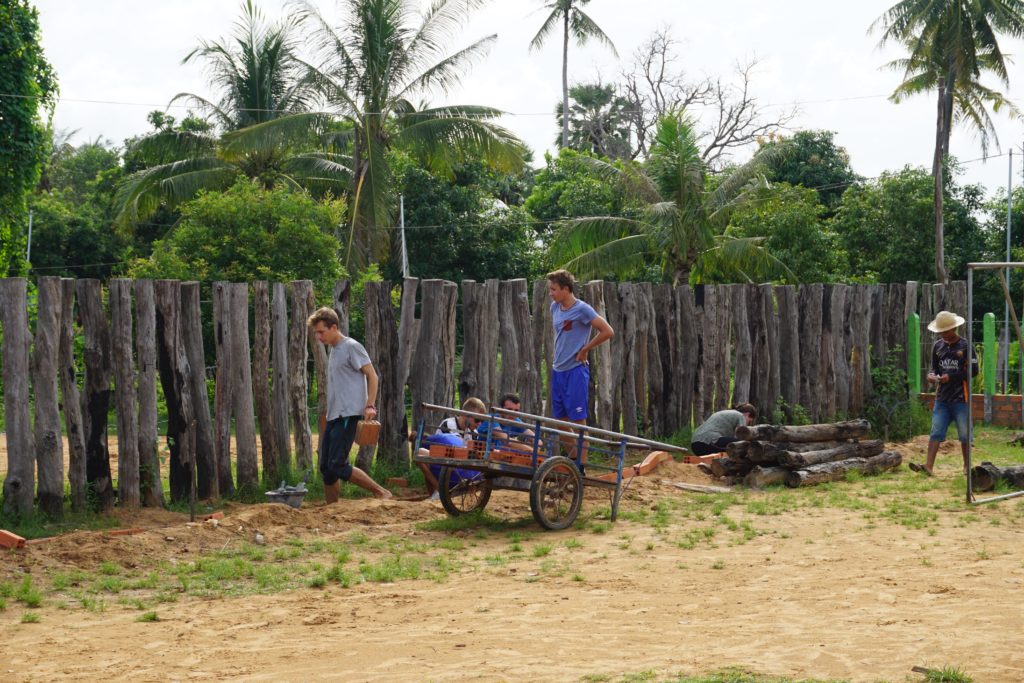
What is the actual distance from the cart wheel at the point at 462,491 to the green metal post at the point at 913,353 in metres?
8.30

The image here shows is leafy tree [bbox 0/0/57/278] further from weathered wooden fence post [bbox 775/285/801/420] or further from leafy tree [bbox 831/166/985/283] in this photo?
leafy tree [bbox 831/166/985/283]

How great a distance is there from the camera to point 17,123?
1912cm

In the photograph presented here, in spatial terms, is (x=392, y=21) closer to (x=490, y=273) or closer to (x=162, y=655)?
(x=490, y=273)

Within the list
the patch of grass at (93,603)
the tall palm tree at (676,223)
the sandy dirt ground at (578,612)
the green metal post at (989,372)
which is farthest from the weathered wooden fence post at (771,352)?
the patch of grass at (93,603)

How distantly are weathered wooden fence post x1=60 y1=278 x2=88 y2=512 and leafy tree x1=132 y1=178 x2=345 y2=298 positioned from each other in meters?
9.67

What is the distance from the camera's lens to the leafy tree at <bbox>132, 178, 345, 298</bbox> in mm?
19438

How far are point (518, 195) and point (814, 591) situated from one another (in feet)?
116

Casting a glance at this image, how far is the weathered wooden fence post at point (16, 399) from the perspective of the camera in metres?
9.23

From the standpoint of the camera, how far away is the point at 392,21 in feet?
87.3

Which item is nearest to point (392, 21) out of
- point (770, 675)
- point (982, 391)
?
point (982, 391)

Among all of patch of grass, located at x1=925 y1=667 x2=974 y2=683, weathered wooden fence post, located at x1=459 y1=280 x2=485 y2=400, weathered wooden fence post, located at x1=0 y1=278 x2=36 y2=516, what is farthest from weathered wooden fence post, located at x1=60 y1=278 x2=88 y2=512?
patch of grass, located at x1=925 y1=667 x2=974 y2=683

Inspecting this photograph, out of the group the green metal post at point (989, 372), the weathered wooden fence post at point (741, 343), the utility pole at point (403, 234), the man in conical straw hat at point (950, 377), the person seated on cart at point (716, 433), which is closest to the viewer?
the man in conical straw hat at point (950, 377)

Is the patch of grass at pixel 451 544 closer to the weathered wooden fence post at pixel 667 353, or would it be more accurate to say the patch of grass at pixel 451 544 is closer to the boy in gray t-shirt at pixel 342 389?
the boy in gray t-shirt at pixel 342 389

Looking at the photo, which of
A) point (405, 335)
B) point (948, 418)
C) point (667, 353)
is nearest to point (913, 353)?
point (667, 353)
